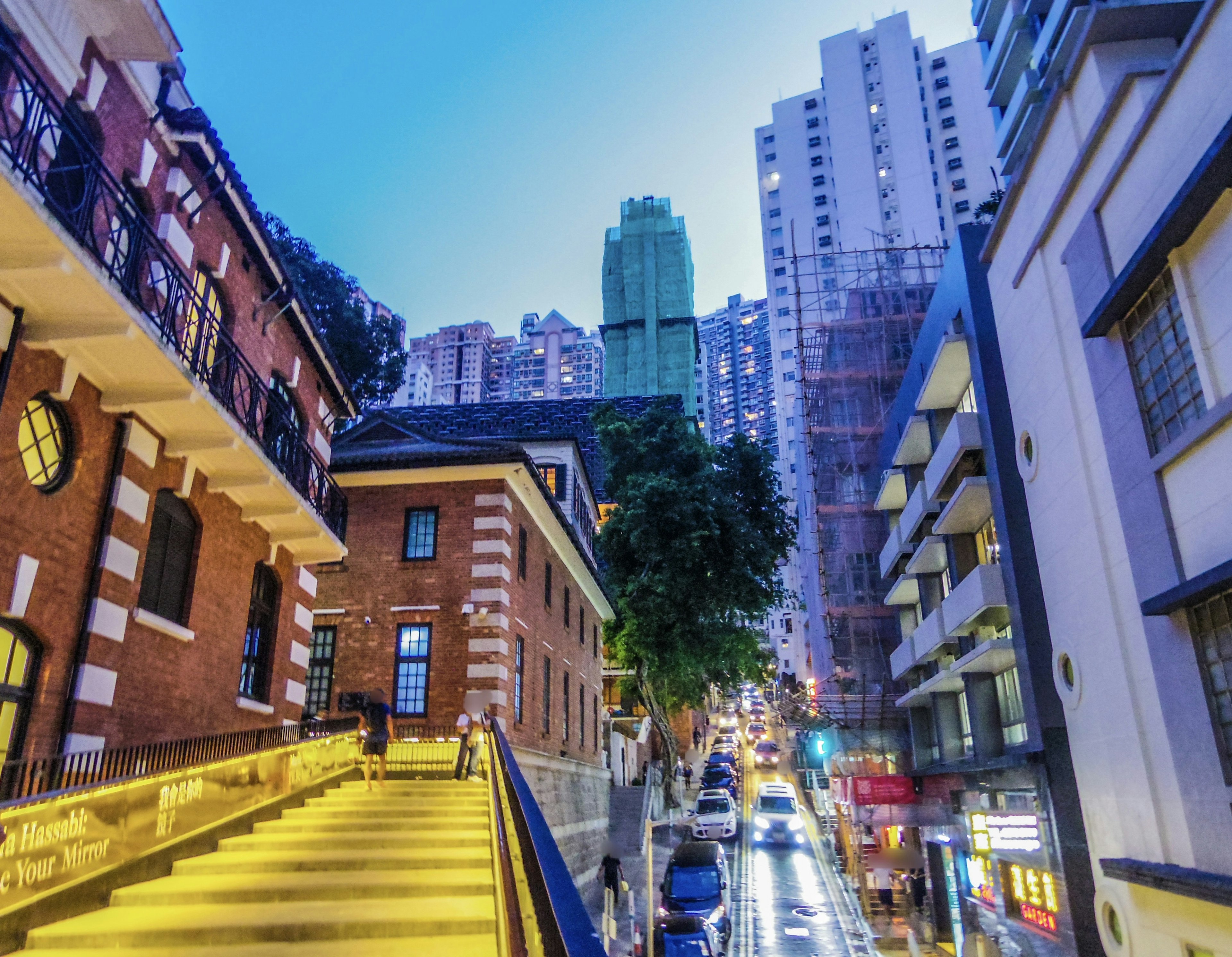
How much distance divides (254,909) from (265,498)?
6.79 m

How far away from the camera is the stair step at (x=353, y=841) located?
899 cm

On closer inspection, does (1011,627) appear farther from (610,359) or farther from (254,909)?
(610,359)

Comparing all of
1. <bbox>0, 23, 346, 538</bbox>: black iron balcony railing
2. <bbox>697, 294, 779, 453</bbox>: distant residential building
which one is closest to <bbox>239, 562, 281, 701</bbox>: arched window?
<bbox>0, 23, 346, 538</bbox>: black iron balcony railing

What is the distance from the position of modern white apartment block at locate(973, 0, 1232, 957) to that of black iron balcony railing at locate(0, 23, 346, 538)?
447 inches

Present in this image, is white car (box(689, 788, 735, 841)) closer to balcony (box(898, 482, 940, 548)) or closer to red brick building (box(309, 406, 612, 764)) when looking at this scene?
balcony (box(898, 482, 940, 548))

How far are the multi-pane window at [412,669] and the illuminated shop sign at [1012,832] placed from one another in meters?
12.2

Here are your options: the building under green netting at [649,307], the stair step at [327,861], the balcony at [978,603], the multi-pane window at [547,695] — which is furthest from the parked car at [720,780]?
the building under green netting at [649,307]

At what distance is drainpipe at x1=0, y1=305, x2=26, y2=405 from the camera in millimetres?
7660


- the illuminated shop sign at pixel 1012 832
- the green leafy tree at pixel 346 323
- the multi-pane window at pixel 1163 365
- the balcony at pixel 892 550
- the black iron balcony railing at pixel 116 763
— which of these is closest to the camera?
the black iron balcony railing at pixel 116 763

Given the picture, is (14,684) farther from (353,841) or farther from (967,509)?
(967,509)

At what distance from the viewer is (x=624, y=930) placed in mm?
21031

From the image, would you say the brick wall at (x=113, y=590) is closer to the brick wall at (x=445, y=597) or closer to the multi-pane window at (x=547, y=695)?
the brick wall at (x=445, y=597)

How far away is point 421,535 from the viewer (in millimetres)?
20062

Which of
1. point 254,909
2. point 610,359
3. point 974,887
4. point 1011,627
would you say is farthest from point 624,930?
point 610,359
